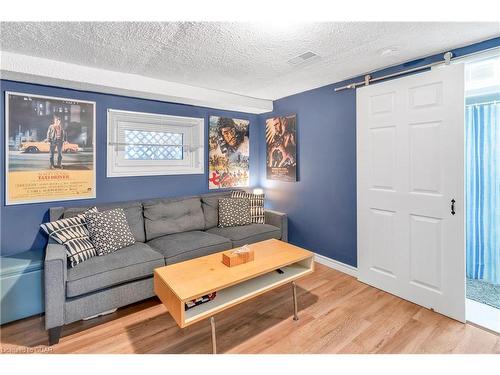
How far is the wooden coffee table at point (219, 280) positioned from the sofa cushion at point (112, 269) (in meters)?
0.31

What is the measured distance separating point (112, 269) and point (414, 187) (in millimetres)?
2684

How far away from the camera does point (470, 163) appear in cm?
279

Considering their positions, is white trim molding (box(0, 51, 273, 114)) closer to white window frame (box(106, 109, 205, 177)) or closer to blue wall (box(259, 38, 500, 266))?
white window frame (box(106, 109, 205, 177))

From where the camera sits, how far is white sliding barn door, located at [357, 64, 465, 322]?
2057mm

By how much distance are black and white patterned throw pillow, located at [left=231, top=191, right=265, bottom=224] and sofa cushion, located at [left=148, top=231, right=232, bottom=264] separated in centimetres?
76

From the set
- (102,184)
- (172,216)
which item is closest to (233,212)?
(172,216)

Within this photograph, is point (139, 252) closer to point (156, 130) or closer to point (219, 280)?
point (219, 280)

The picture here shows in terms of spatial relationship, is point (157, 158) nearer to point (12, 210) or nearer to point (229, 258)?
point (12, 210)

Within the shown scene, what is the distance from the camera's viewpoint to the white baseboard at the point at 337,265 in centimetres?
291

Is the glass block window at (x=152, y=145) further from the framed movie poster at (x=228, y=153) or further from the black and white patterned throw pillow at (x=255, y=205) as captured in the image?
the black and white patterned throw pillow at (x=255, y=205)

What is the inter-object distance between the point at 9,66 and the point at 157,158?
1528 mm

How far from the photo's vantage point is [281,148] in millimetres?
3746

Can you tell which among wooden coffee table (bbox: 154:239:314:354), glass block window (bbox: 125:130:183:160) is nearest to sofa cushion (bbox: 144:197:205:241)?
glass block window (bbox: 125:130:183:160)

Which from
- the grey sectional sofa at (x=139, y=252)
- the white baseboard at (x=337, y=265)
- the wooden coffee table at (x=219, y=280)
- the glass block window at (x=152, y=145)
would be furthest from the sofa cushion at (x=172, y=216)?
the white baseboard at (x=337, y=265)
